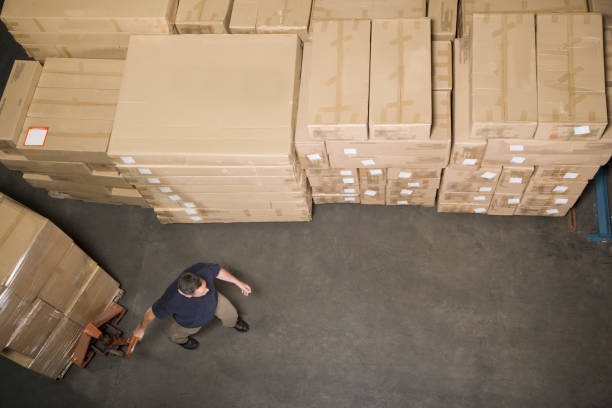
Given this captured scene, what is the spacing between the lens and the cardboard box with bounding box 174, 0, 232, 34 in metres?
4.61

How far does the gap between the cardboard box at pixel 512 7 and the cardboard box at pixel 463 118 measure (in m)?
0.20

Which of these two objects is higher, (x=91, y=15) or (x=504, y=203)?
(x=91, y=15)

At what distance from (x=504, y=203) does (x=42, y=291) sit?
13.9ft

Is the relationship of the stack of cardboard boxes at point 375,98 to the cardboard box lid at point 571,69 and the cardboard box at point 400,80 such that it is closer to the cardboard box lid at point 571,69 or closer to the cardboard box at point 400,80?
the cardboard box at point 400,80

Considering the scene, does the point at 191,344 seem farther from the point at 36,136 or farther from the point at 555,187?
the point at 555,187

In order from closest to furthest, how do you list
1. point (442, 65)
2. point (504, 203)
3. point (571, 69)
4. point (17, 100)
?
point (571, 69)
point (442, 65)
point (17, 100)
point (504, 203)

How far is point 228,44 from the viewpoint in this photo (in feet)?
14.8

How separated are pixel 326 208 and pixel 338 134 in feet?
4.64

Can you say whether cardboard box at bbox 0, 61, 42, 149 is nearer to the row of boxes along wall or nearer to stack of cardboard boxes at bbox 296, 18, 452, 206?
the row of boxes along wall

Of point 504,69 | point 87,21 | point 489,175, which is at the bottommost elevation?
point 489,175

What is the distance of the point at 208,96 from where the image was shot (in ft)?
14.3

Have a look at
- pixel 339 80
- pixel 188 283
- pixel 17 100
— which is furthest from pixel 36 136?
pixel 339 80

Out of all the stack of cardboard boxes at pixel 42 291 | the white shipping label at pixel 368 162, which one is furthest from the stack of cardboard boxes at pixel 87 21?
the white shipping label at pixel 368 162

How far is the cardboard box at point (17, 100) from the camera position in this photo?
181 inches
